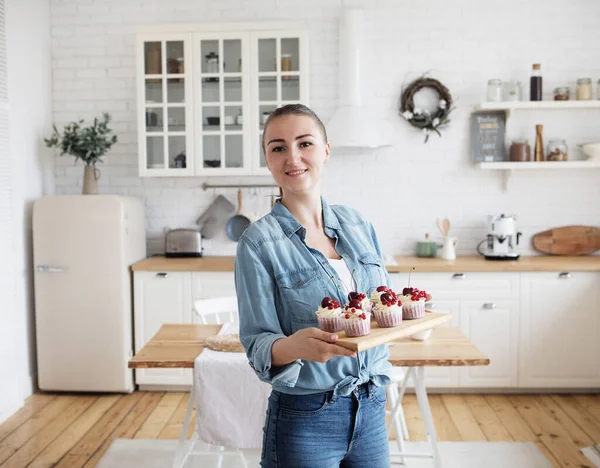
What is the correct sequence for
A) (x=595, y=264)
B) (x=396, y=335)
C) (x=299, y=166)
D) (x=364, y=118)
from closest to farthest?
(x=299, y=166) < (x=396, y=335) < (x=595, y=264) < (x=364, y=118)

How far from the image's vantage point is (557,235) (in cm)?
473

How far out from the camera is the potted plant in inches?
175

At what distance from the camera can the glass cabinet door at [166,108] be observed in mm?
4496

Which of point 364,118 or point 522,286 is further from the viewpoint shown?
point 364,118

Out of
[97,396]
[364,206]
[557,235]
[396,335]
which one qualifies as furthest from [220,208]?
[396,335]

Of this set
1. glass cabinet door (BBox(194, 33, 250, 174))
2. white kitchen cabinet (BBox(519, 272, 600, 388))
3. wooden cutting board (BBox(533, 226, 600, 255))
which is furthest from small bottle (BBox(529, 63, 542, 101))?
glass cabinet door (BBox(194, 33, 250, 174))

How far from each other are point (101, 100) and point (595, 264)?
149 inches

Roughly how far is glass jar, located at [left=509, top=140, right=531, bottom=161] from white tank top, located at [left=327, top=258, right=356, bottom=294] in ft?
11.2

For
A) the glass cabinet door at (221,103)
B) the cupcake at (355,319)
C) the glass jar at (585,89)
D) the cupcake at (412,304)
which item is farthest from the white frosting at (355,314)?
the glass jar at (585,89)

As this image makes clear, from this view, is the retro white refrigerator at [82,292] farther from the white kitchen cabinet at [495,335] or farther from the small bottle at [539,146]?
the small bottle at [539,146]

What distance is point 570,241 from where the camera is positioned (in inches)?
185

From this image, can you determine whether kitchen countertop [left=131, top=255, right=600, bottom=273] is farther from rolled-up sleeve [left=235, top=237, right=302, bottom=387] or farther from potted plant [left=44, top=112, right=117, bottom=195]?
rolled-up sleeve [left=235, top=237, right=302, bottom=387]

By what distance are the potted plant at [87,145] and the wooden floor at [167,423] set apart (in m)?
1.51

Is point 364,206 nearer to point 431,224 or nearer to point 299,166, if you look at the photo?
point 431,224
